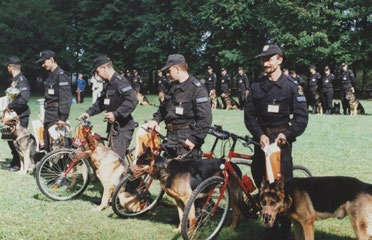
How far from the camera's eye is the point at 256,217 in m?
5.44

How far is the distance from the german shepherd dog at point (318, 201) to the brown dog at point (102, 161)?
2465mm

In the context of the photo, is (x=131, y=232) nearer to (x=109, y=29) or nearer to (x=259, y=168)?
(x=259, y=168)

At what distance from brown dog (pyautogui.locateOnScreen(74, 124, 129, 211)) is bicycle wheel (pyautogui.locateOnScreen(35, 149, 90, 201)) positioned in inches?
15.0

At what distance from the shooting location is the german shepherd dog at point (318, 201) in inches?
155

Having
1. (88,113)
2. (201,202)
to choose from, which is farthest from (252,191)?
(88,113)

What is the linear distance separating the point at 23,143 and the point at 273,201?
19.2ft

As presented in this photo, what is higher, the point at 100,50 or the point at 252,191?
the point at 100,50

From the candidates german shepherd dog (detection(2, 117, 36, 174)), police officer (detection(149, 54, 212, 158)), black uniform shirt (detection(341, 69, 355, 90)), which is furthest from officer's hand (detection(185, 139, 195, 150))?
black uniform shirt (detection(341, 69, 355, 90))

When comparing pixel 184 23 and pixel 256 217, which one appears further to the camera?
pixel 184 23

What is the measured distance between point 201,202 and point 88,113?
261 cm

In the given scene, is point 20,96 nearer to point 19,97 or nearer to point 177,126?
point 19,97

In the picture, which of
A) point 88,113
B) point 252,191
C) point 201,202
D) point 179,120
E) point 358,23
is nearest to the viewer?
point 201,202

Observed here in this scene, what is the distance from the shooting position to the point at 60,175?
6.57 meters

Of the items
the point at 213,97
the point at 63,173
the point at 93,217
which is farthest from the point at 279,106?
the point at 213,97
